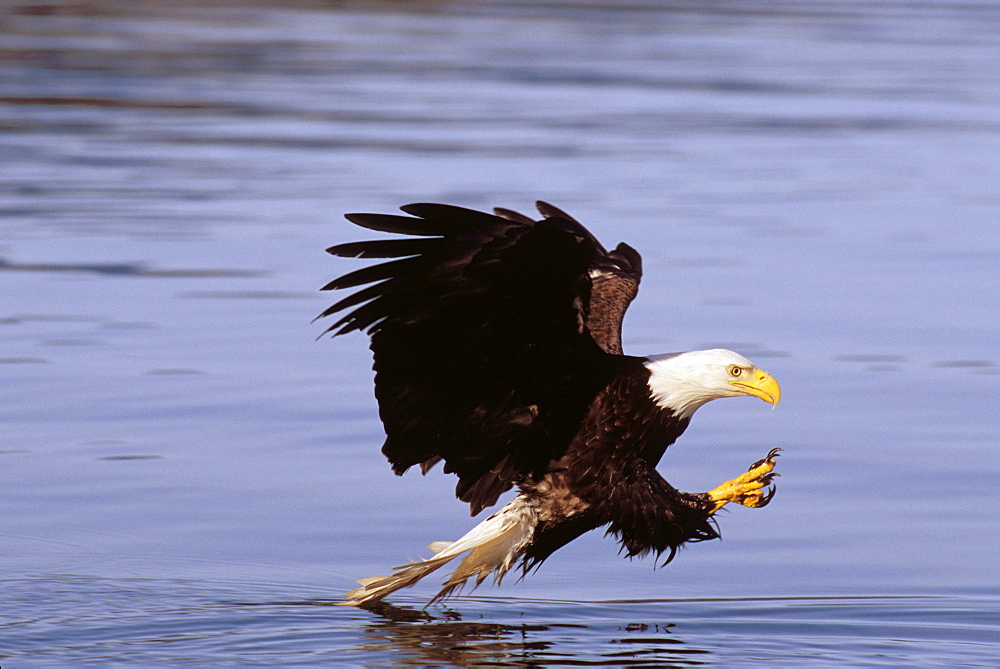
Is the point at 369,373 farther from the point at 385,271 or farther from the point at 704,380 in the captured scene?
the point at 385,271

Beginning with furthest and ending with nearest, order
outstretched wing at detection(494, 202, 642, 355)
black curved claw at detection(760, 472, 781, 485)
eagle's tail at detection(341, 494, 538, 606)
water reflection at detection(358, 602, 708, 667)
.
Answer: outstretched wing at detection(494, 202, 642, 355) → black curved claw at detection(760, 472, 781, 485) → eagle's tail at detection(341, 494, 538, 606) → water reflection at detection(358, 602, 708, 667)

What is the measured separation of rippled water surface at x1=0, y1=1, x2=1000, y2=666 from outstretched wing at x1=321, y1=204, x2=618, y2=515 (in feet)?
1.67

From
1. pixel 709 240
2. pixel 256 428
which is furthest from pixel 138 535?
pixel 709 240

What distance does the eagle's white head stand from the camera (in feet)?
17.0

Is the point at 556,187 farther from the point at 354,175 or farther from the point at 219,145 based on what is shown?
the point at 219,145

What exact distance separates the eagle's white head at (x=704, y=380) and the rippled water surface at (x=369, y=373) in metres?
0.62

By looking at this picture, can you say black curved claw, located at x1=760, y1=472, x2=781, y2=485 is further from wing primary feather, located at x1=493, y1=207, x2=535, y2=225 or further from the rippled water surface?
wing primary feather, located at x1=493, y1=207, x2=535, y2=225

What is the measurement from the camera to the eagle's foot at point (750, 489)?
5.46m

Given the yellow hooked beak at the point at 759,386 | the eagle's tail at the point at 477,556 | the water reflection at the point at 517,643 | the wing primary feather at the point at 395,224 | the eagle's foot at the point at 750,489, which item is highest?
the wing primary feather at the point at 395,224

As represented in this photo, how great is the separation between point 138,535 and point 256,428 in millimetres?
1259

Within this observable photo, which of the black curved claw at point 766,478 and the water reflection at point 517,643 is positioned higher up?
the black curved claw at point 766,478

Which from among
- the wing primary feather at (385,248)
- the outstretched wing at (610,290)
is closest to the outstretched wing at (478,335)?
Result: the wing primary feather at (385,248)

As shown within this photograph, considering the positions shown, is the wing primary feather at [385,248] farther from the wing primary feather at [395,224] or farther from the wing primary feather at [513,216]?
the wing primary feather at [513,216]

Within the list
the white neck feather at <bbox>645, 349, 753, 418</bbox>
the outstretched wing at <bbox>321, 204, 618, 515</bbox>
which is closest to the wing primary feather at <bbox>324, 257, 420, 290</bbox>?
the outstretched wing at <bbox>321, 204, 618, 515</bbox>
